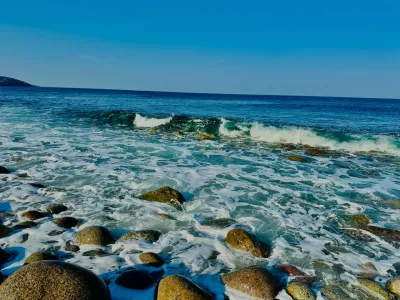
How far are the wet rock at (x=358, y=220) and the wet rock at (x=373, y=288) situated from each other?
2240 mm

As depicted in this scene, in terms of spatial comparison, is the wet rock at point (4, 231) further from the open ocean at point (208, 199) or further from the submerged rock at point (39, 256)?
the submerged rock at point (39, 256)

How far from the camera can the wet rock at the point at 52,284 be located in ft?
11.1

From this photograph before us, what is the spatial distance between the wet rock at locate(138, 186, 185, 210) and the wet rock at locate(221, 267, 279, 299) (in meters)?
3.11

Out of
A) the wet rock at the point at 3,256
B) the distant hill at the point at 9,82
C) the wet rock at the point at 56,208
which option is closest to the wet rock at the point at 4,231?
the wet rock at the point at 3,256

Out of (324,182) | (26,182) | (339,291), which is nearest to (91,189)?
(26,182)

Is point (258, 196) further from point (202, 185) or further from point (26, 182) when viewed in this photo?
point (26, 182)

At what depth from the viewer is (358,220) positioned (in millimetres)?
6996

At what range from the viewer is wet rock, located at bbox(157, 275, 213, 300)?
3912 millimetres

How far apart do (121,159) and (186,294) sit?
8.59 m

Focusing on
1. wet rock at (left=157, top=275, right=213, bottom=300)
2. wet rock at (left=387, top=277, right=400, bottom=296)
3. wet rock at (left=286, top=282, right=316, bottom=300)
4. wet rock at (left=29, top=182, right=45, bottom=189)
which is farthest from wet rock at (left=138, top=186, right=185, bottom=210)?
wet rock at (left=387, top=277, right=400, bottom=296)

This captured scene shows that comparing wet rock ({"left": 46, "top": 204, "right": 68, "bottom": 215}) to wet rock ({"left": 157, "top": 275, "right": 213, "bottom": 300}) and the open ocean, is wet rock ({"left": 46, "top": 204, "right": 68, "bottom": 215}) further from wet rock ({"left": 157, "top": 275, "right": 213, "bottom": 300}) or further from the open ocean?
wet rock ({"left": 157, "top": 275, "right": 213, "bottom": 300})

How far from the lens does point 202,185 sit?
30.1 ft

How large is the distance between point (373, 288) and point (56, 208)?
5.99 m

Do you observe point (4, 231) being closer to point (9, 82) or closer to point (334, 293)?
point (334, 293)
